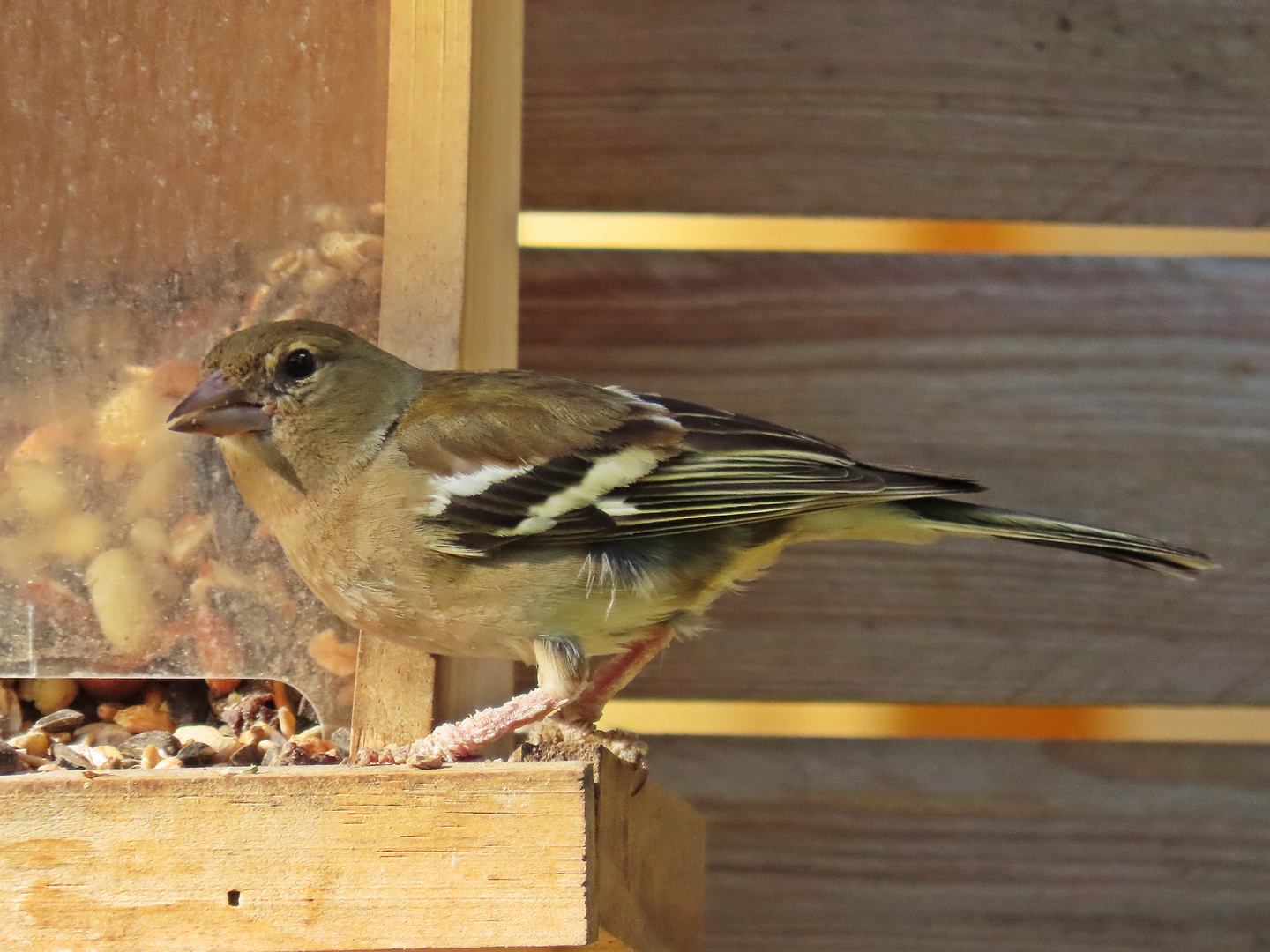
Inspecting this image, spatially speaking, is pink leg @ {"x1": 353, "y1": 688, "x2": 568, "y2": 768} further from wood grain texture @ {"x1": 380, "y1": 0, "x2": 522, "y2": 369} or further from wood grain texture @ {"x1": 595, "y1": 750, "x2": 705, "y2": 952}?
wood grain texture @ {"x1": 380, "y1": 0, "x2": 522, "y2": 369}

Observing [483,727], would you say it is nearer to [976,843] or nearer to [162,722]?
[162,722]

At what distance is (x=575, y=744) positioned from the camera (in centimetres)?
187

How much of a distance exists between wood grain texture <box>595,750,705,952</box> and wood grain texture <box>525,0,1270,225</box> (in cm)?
137

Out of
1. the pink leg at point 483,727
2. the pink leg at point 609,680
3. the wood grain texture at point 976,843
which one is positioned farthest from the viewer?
the wood grain texture at point 976,843

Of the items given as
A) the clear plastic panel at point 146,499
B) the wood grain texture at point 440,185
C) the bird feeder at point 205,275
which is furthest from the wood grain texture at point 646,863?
the wood grain texture at point 440,185

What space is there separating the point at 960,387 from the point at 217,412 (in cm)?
153

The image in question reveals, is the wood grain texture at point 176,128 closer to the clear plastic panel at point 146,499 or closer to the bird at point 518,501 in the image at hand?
the clear plastic panel at point 146,499

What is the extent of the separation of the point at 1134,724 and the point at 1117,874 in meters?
0.30

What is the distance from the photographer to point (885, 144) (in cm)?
310

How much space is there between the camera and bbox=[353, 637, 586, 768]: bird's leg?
2107 millimetres

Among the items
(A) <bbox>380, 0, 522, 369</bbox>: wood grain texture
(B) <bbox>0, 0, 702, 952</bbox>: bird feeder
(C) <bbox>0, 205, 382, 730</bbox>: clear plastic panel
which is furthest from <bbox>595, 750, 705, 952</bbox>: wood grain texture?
(A) <bbox>380, 0, 522, 369</bbox>: wood grain texture

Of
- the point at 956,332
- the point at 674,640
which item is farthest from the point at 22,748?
the point at 956,332

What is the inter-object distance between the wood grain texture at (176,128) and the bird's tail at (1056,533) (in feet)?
3.32

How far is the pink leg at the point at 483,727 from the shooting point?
2100mm
